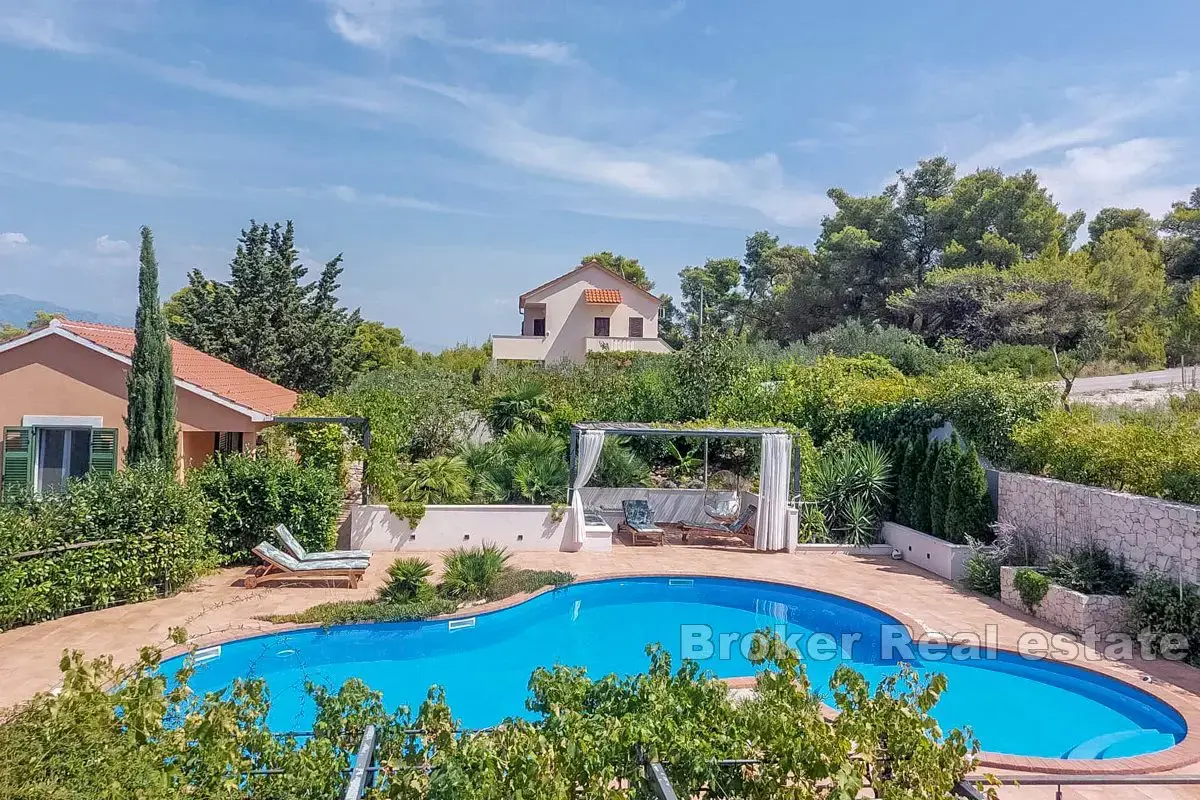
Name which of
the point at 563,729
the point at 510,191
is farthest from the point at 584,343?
the point at 563,729

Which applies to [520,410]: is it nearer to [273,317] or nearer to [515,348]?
[273,317]

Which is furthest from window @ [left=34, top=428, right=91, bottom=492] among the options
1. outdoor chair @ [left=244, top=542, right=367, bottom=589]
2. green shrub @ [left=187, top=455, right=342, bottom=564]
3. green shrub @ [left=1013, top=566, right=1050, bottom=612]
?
green shrub @ [left=1013, top=566, right=1050, bottom=612]

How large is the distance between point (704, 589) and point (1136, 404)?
466 inches

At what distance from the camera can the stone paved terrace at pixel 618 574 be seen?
838 cm

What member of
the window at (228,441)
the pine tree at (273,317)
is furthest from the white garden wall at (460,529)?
the pine tree at (273,317)

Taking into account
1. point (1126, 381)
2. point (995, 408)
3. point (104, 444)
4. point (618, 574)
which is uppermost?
point (1126, 381)

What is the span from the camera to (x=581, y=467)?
1611cm

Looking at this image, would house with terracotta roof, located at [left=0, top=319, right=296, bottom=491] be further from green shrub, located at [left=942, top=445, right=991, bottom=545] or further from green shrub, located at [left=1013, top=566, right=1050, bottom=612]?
green shrub, located at [left=1013, top=566, right=1050, bottom=612]

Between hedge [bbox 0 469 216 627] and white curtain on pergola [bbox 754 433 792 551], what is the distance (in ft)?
34.8

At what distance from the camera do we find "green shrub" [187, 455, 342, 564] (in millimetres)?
12836

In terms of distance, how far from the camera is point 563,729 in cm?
421

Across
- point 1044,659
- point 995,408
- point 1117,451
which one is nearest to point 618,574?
point 1044,659

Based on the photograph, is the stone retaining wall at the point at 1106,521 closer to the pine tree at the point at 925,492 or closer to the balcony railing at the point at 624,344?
the pine tree at the point at 925,492

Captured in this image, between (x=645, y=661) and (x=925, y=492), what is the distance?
733 centimetres
